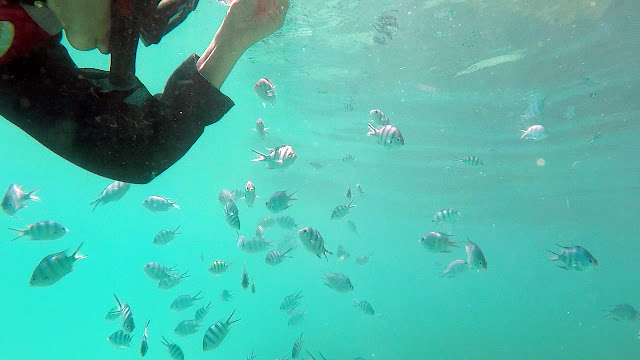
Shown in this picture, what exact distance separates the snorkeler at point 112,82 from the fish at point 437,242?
292 inches

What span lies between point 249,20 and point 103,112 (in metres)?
0.79

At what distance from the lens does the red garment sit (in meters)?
1.34

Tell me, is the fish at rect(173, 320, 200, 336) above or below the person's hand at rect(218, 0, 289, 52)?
below

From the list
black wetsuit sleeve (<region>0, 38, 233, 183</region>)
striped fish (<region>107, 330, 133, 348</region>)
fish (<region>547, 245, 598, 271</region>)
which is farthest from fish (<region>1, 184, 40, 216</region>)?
fish (<region>547, 245, 598, 271</region>)

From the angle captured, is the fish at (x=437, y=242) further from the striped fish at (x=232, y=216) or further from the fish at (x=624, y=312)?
the fish at (x=624, y=312)

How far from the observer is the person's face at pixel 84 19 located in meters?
1.51

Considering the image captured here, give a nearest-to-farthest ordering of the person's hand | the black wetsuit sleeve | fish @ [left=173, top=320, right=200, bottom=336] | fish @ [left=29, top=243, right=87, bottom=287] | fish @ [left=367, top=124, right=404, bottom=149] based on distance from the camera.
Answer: the black wetsuit sleeve < the person's hand < fish @ [left=29, top=243, right=87, bottom=287] < fish @ [left=367, top=124, right=404, bottom=149] < fish @ [left=173, top=320, right=200, bottom=336]

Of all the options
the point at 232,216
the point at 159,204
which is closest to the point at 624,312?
the point at 232,216

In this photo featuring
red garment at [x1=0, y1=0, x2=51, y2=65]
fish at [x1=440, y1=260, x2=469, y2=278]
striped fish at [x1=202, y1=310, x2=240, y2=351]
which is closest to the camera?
red garment at [x1=0, y1=0, x2=51, y2=65]

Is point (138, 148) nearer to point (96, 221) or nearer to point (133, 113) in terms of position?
point (133, 113)

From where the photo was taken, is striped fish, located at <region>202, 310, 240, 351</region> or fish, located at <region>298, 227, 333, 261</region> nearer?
striped fish, located at <region>202, 310, 240, 351</region>

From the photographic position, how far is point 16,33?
1427mm

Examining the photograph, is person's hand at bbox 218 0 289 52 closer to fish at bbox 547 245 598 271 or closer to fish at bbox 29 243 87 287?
fish at bbox 29 243 87 287

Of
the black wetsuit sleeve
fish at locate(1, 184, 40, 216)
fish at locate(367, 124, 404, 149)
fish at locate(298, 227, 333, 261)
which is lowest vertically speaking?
fish at locate(298, 227, 333, 261)
